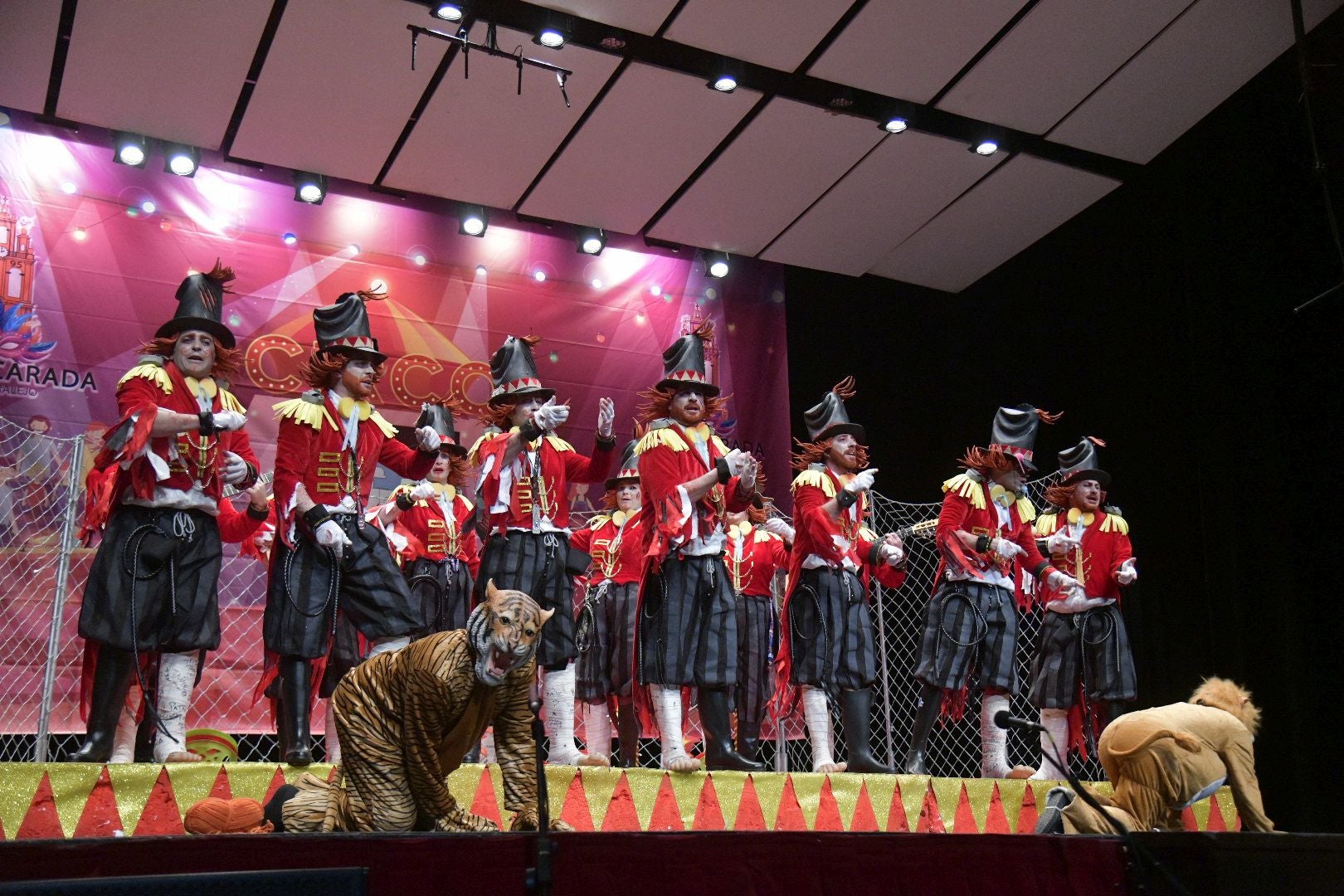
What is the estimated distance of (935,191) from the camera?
8781 millimetres

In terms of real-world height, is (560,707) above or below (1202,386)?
below

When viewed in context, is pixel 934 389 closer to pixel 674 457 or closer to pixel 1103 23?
pixel 1103 23

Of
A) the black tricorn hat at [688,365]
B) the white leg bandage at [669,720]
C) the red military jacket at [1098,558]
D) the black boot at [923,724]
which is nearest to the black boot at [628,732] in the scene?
the white leg bandage at [669,720]

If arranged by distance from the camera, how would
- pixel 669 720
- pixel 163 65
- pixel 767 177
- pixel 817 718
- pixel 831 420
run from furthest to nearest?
pixel 767 177
pixel 163 65
pixel 831 420
pixel 817 718
pixel 669 720

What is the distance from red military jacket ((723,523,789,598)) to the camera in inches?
281

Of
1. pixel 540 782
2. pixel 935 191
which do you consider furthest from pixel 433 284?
pixel 540 782

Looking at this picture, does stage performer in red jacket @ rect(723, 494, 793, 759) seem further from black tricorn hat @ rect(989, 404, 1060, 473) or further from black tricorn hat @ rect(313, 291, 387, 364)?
black tricorn hat @ rect(313, 291, 387, 364)

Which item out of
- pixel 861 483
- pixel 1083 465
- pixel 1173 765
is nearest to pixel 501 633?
pixel 1173 765

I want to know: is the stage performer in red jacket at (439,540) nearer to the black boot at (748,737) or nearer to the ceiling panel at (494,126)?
the black boot at (748,737)

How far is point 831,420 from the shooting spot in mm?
6387

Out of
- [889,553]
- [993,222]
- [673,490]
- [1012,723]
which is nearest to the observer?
[1012,723]

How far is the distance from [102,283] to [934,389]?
19.5ft

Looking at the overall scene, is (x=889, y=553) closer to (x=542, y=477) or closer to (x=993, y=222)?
(x=542, y=477)

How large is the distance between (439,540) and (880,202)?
404 centimetres
